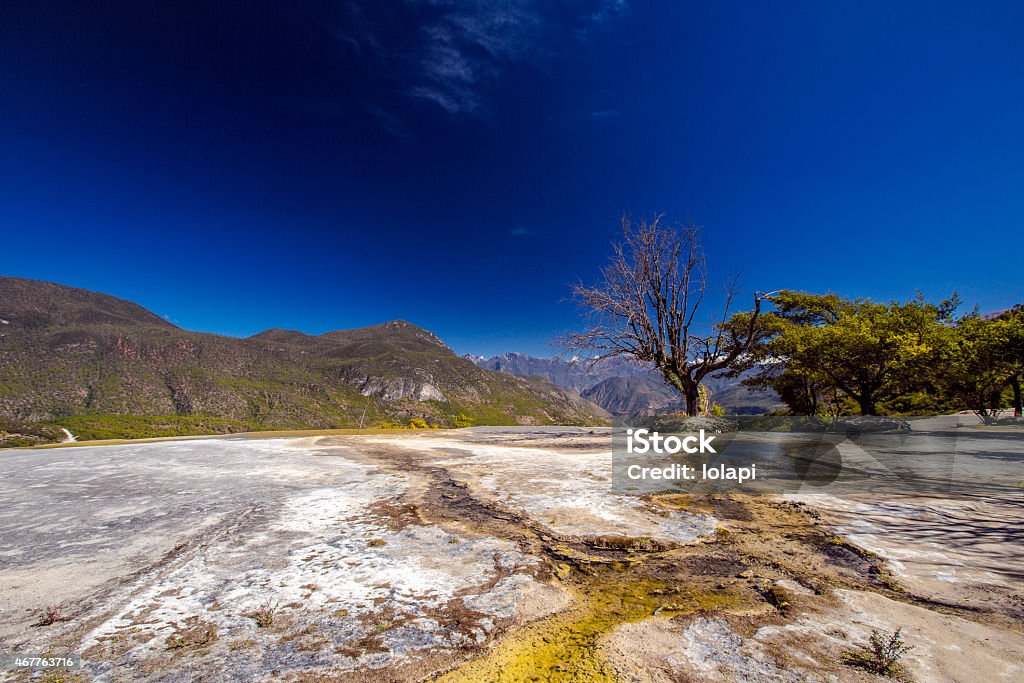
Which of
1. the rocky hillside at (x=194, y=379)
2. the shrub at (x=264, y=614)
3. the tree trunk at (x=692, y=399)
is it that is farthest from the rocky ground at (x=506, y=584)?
the rocky hillside at (x=194, y=379)

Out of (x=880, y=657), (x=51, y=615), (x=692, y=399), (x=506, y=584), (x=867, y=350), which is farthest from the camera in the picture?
(x=867, y=350)

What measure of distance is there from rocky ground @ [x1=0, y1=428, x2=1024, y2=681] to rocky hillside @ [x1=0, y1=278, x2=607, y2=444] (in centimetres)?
7397

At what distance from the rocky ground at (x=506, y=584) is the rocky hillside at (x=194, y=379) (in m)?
74.0

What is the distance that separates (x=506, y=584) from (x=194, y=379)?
159681 millimetres

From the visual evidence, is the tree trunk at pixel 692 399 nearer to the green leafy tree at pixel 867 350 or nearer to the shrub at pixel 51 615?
the green leafy tree at pixel 867 350

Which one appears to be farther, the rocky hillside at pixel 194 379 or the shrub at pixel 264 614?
the rocky hillside at pixel 194 379

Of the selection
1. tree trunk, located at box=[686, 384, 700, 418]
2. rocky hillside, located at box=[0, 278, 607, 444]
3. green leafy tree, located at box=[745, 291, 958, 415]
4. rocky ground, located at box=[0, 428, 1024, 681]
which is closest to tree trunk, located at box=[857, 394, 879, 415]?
green leafy tree, located at box=[745, 291, 958, 415]

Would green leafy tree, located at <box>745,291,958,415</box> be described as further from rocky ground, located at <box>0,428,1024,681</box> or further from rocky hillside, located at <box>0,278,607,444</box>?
rocky hillside, located at <box>0,278,607,444</box>

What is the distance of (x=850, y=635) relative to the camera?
1991 millimetres

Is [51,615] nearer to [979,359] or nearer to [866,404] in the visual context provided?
[979,359]

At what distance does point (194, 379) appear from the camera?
124 m

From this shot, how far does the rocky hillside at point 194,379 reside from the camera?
103 m

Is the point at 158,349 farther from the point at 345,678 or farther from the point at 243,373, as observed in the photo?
the point at 345,678

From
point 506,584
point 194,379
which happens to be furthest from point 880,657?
point 194,379
